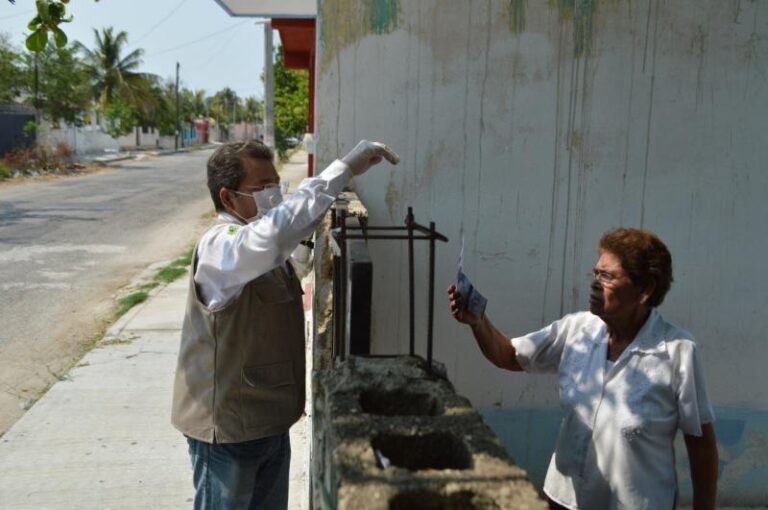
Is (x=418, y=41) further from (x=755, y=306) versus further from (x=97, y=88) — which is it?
(x=97, y=88)

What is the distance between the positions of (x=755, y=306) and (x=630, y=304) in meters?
1.66

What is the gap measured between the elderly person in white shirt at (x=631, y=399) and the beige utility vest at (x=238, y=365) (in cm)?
56

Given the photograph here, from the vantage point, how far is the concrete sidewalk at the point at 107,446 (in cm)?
407

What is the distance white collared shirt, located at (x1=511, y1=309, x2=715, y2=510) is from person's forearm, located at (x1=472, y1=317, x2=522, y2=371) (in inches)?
9.3

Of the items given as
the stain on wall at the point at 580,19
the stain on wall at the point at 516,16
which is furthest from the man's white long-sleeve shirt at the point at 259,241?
the stain on wall at the point at 580,19

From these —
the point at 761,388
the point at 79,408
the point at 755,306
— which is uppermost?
the point at 755,306

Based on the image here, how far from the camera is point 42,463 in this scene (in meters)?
4.46

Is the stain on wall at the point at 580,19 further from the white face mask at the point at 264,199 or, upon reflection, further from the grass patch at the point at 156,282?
the grass patch at the point at 156,282

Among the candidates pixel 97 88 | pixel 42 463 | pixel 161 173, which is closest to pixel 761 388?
pixel 42 463

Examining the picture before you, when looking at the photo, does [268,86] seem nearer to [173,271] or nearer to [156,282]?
[173,271]

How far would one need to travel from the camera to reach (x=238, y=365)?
7.57 feet

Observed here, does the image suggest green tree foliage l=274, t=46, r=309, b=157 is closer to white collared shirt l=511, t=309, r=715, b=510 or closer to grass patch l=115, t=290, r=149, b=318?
grass patch l=115, t=290, r=149, b=318

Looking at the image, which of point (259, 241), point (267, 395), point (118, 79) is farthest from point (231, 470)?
point (118, 79)

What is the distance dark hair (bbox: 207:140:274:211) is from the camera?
94.0 inches
